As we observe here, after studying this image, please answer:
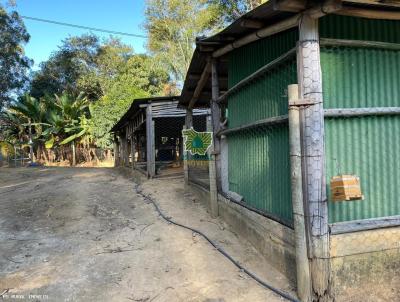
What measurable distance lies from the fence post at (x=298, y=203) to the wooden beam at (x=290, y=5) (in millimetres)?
708

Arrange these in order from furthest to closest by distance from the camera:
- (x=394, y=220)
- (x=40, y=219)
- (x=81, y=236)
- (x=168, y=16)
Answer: (x=168, y=16), (x=40, y=219), (x=81, y=236), (x=394, y=220)

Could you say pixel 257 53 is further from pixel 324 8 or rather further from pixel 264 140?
pixel 324 8

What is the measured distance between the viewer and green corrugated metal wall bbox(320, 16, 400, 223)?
→ 3717 mm

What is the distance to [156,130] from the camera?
1647 centimetres

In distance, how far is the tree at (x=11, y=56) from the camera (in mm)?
28094

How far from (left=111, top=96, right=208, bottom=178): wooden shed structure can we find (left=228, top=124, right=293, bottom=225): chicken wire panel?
20.5 feet

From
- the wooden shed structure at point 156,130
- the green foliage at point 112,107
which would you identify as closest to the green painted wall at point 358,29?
the wooden shed structure at point 156,130

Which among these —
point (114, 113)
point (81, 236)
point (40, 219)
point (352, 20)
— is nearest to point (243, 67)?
point (352, 20)

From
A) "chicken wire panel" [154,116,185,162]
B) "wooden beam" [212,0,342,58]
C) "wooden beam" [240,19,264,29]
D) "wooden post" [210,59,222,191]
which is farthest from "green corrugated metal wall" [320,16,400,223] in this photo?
"chicken wire panel" [154,116,185,162]

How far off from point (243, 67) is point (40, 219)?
5.11 metres

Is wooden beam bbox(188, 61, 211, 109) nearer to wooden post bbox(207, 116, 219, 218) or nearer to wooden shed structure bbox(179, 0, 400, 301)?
wooden post bbox(207, 116, 219, 218)

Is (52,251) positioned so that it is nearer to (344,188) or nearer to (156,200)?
(156,200)

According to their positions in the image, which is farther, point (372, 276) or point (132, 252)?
point (132, 252)

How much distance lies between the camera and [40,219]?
24.8 feet
